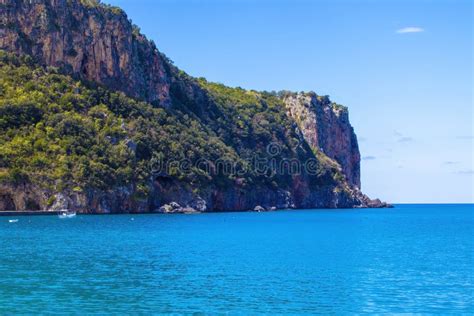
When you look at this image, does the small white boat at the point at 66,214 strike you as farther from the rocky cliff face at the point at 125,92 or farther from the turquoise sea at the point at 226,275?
the turquoise sea at the point at 226,275

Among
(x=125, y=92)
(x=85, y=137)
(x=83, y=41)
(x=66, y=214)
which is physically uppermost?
(x=83, y=41)

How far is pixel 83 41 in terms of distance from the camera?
142125mm

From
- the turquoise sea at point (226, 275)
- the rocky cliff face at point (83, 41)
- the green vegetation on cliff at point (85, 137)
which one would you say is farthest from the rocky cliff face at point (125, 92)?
the turquoise sea at point (226, 275)

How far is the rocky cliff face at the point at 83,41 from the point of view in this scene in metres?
136

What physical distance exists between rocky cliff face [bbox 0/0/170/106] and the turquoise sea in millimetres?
74939

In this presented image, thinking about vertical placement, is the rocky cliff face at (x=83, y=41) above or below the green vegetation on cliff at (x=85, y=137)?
above

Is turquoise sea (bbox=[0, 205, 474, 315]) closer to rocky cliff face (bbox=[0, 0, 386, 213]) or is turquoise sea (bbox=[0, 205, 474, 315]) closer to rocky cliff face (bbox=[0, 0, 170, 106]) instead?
rocky cliff face (bbox=[0, 0, 386, 213])

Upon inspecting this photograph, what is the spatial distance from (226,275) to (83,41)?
11069 centimetres

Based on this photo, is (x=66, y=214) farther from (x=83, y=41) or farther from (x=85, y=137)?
(x=83, y=41)

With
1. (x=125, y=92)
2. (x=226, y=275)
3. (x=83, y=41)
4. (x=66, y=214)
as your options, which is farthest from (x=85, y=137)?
(x=226, y=275)

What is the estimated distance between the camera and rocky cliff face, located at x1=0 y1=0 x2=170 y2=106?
445ft

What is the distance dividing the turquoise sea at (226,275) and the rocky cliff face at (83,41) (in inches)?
2950

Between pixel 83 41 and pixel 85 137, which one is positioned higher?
pixel 83 41

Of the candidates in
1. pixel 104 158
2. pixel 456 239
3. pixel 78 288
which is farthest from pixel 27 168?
pixel 78 288
